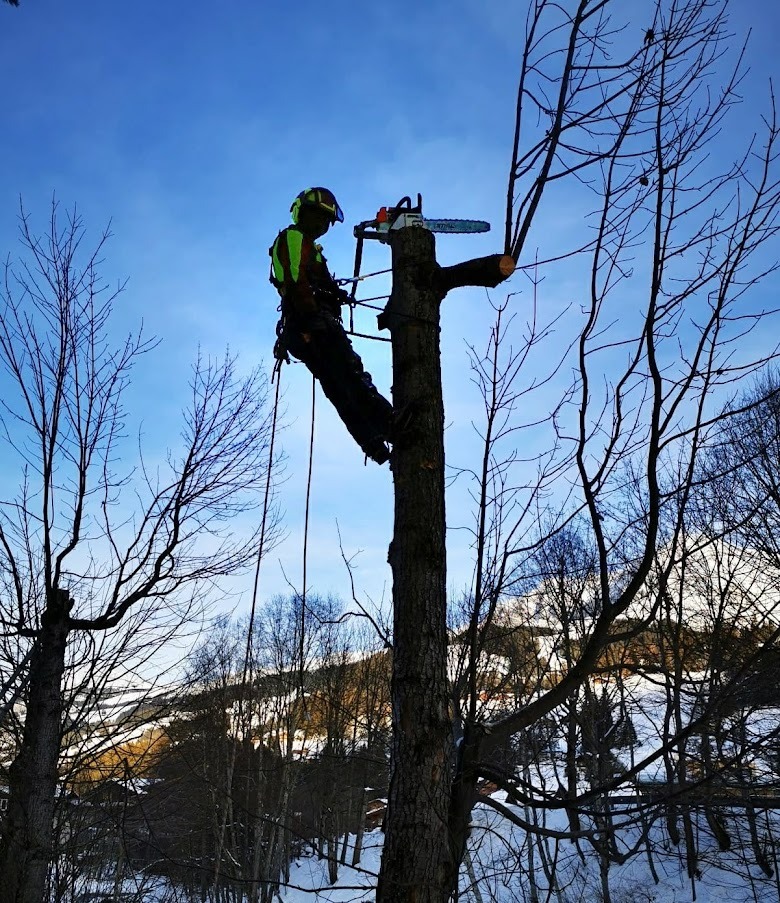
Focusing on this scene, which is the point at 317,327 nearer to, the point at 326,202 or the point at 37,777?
the point at 326,202

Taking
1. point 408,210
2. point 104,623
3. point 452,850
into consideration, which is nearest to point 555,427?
point 408,210

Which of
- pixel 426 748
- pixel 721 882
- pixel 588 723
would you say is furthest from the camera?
pixel 721 882

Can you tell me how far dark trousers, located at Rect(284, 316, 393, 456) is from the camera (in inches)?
136

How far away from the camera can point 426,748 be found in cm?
222

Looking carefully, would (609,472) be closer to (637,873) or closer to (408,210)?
(408,210)

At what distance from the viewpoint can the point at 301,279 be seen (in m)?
3.81

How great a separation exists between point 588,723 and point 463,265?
12.7 metres

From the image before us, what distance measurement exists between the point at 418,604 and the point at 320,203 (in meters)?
2.60

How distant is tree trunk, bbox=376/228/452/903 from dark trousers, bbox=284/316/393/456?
1.92 ft

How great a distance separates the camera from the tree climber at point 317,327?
3617 mm

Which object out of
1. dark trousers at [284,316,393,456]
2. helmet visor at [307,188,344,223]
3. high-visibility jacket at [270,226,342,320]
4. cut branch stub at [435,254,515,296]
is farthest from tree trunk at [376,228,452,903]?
helmet visor at [307,188,344,223]

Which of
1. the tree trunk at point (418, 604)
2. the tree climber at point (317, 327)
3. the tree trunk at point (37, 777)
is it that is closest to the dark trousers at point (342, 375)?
the tree climber at point (317, 327)

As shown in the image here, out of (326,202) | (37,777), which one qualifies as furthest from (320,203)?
(37,777)

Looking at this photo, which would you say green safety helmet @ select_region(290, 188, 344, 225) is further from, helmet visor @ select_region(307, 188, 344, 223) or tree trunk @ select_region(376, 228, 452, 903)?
tree trunk @ select_region(376, 228, 452, 903)
